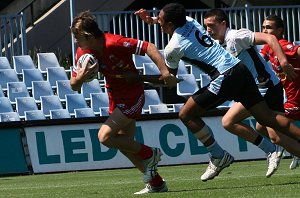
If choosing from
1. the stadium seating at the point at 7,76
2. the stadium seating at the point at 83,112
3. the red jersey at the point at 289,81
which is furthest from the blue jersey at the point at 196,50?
the stadium seating at the point at 7,76

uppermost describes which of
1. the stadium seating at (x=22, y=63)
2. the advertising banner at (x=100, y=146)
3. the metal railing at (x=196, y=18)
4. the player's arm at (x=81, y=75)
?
the player's arm at (x=81, y=75)

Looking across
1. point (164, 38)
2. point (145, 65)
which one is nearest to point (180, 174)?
point (145, 65)

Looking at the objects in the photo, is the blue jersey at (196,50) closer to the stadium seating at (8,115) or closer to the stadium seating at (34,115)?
the stadium seating at (8,115)

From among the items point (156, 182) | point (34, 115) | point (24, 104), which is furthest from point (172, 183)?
point (24, 104)

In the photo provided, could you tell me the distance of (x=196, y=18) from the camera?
2497 cm

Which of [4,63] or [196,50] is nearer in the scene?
[196,50]

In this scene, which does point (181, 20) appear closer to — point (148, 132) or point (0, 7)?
point (148, 132)

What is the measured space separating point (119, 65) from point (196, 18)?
1286cm


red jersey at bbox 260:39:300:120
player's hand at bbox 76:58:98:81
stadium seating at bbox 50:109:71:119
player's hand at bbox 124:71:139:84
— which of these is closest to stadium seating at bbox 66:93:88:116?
stadium seating at bbox 50:109:71:119

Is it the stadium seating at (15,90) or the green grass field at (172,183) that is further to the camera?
the stadium seating at (15,90)

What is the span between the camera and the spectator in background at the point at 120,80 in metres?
12.1

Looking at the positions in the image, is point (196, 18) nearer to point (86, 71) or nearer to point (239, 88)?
point (239, 88)

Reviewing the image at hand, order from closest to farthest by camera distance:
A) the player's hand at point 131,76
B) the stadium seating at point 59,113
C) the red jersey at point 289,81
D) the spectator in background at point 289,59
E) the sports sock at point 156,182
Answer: the player's hand at point 131,76
the sports sock at point 156,182
the spectator in background at point 289,59
the red jersey at point 289,81
the stadium seating at point 59,113

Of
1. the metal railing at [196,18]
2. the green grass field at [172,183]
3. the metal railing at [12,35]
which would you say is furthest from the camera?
the metal railing at [196,18]
